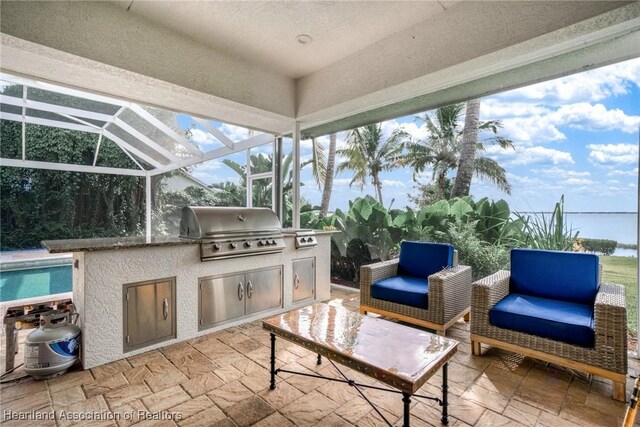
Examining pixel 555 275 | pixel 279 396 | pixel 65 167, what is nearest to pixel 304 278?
pixel 279 396

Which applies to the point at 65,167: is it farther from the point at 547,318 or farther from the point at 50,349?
the point at 547,318

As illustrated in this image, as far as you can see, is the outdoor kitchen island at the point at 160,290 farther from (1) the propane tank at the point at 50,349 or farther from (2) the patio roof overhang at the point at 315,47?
(2) the patio roof overhang at the point at 315,47

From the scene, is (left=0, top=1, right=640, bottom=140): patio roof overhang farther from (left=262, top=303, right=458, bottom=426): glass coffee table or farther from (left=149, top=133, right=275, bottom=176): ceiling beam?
(left=262, top=303, right=458, bottom=426): glass coffee table

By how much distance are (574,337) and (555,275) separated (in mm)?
699

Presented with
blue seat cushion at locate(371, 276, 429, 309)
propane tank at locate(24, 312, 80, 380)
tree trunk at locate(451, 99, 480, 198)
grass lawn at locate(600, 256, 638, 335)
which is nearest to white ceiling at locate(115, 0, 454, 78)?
tree trunk at locate(451, 99, 480, 198)

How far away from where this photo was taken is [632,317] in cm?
285

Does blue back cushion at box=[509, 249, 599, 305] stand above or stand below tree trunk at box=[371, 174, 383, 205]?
below

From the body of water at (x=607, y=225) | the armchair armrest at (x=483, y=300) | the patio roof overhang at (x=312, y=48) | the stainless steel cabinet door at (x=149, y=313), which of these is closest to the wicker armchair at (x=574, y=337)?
the armchair armrest at (x=483, y=300)

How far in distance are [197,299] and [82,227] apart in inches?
259

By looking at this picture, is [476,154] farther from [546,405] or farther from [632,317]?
[546,405]

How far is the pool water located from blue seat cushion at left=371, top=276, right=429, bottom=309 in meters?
6.05

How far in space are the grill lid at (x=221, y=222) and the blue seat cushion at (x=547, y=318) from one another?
2.50 metres

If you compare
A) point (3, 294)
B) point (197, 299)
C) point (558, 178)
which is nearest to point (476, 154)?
point (558, 178)

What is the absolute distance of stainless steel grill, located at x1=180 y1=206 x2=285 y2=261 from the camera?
9.99 ft
